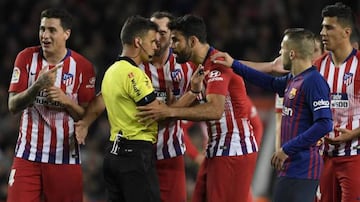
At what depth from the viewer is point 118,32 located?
1569 cm

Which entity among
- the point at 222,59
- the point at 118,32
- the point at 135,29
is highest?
the point at 118,32

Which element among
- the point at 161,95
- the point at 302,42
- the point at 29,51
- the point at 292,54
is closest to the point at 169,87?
the point at 161,95

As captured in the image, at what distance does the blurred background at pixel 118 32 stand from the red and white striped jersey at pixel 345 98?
5411 millimetres

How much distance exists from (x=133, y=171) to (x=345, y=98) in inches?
78.9

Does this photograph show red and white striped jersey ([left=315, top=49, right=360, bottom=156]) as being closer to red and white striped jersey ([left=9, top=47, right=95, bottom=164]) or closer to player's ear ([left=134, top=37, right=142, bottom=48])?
player's ear ([left=134, top=37, right=142, bottom=48])

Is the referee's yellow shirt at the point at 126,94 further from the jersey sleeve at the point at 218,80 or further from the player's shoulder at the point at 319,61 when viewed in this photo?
the player's shoulder at the point at 319,61

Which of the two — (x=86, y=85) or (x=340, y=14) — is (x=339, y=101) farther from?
Answer: (x=86, y=85)

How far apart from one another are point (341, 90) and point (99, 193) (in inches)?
258

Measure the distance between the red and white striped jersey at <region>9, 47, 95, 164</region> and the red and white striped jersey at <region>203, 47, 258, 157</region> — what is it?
4.19 ft

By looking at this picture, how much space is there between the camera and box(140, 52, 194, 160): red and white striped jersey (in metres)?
8.30

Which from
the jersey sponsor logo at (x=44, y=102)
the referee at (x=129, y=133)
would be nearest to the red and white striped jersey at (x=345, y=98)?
the referee at (x=129, y=133)

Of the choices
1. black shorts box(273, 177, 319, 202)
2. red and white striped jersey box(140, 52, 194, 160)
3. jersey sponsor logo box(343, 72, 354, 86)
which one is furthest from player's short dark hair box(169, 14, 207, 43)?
black shorts box(273, 177, 319, 202)

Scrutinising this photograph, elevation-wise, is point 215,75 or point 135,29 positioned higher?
point 135,29

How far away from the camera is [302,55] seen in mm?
7262
